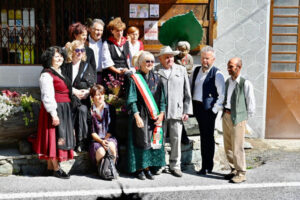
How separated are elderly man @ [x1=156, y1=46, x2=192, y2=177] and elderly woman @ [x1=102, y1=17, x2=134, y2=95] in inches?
34.0

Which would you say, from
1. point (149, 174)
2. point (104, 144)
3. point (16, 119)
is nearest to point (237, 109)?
point (149, 174)

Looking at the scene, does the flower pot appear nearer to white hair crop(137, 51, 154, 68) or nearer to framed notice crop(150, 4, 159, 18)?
white hair crop(137, 51, 154, 68)

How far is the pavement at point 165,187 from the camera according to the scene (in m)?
4.49

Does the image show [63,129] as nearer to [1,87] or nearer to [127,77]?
[127,77]

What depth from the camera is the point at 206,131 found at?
519 cm

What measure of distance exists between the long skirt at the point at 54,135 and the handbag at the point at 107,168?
488mm

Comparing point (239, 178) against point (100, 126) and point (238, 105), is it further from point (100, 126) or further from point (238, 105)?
→ point (100, 126)

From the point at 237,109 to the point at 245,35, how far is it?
3.33m

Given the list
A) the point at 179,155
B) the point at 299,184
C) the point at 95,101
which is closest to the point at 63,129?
the point at 95,101

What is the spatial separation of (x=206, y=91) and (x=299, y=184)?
5.90 feet

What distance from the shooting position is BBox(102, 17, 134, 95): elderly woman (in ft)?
18.9

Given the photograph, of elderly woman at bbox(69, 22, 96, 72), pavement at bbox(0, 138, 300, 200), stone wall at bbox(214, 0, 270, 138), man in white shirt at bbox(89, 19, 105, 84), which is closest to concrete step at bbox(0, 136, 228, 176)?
pavement at bbox(0, 138, 300, 200)

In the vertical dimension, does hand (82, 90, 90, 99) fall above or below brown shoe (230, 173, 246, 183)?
above

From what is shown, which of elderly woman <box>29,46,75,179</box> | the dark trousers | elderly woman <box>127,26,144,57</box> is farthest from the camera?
elderly woman <box>127,26,144,57</box>
